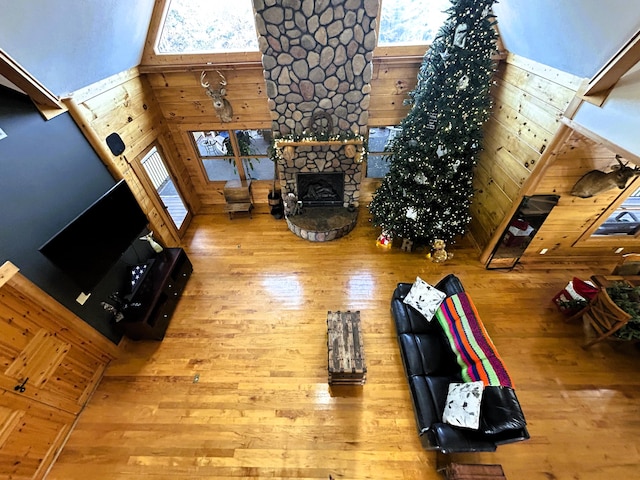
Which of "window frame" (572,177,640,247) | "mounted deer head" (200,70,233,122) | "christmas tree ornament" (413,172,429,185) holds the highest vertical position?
"mounted deer head" (200,70,233,122)

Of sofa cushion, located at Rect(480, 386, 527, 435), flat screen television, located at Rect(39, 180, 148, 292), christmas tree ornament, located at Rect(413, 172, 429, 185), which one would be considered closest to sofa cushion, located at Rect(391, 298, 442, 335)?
sofa cushion, located at Rect(480, 386, 527, 435)

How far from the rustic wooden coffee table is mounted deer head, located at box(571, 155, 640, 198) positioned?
2943 millimetres

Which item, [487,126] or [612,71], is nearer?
[612,71]

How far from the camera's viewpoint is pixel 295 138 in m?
3.90

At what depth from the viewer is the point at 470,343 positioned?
8.05ft

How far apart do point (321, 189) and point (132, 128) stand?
2.83 m

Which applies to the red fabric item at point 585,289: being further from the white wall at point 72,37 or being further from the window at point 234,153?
the white wall at point 72,37

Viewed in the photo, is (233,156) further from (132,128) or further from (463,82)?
(463,82)

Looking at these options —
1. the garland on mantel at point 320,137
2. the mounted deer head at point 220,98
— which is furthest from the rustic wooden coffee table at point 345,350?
the mounted deer head at point 220,98

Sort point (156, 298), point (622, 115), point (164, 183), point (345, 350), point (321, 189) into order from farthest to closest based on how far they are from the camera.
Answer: point (164, 183), point (321, 189), point (156, 298), point (345, 350), point (622, 115)

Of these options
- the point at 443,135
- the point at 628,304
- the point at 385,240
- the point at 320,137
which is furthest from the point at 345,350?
the point at 628,304

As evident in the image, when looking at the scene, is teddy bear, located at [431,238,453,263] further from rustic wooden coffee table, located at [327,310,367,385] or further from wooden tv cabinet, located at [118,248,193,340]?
wooden tv cabinet, located at [118,248,193,340]

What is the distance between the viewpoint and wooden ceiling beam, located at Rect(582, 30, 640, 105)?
1.99 metres

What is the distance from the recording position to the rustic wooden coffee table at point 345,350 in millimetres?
2680
